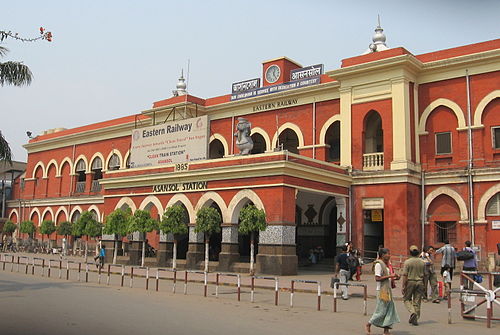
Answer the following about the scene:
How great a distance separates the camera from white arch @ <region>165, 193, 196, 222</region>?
79.6 ft

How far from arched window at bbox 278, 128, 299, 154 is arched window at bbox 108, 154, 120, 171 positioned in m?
13.7

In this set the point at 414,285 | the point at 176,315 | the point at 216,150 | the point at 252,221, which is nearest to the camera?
the point at 414,285

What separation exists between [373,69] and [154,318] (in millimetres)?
17775

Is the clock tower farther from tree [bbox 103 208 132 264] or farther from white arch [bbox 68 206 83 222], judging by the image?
white arch [bbox 68 206 83 222]

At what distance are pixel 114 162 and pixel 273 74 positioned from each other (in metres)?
15.0

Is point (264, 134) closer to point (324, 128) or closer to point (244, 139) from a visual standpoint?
point (324, 128)

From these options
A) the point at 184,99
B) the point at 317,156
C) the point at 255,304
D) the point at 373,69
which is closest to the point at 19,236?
the point at 184,99

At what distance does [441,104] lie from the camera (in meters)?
23.9

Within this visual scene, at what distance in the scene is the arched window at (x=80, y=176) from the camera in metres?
41.1

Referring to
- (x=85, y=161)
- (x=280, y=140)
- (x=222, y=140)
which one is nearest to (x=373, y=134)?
(x=280, y=140)

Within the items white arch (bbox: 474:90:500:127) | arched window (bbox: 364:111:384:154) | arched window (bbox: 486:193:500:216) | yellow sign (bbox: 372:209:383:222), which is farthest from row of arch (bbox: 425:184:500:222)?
arched window (bbox: 364:111:384:154)

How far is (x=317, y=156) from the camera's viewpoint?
27266 mm

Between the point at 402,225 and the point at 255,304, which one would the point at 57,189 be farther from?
the point at 255,304

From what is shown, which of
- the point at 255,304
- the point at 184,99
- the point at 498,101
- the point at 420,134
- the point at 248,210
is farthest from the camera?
the point at 184,99
